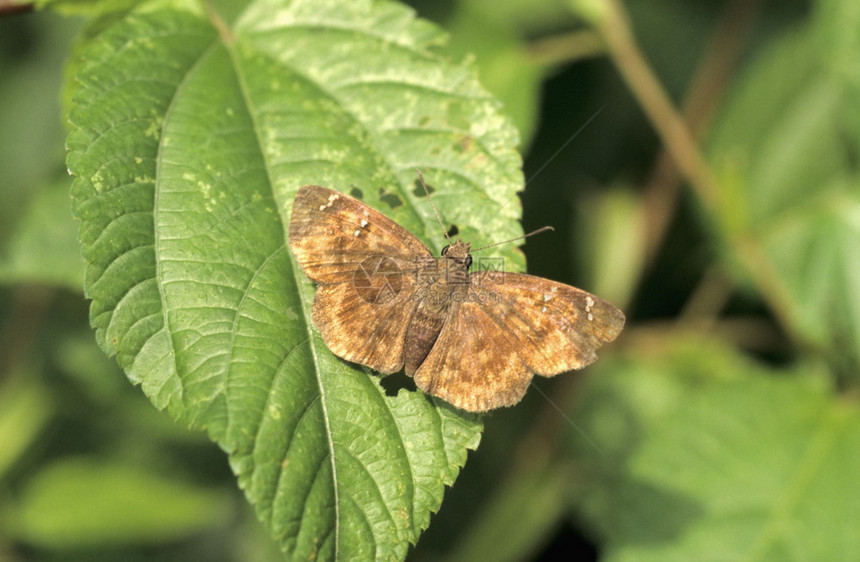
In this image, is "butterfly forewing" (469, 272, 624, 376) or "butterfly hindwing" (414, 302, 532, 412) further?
"butterfly forewing" (469, 272, 624, 376)

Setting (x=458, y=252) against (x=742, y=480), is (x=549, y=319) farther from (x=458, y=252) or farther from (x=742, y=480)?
(x=742, y=480)

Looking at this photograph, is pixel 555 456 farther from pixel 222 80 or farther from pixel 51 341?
pixel 51 341

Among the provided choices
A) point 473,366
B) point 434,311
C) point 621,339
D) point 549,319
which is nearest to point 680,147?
point 621,339

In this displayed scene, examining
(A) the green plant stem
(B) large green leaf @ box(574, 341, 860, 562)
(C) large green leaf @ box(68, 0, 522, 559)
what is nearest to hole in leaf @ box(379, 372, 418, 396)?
(C) large green leaf @ box(68, 0, 522, 559)

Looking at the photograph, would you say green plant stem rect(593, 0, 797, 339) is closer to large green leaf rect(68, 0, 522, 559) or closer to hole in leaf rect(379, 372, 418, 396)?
large green leaf rect(68, 0, 522, 559)

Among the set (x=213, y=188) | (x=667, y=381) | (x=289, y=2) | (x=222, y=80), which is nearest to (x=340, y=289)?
(x=213, y=188)

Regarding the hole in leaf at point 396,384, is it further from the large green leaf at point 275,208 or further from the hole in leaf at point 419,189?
the hole in leaf at point 419,189

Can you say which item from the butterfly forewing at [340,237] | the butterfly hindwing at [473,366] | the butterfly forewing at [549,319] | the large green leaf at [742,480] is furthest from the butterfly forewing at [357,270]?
the large green leaf at [742,480]
